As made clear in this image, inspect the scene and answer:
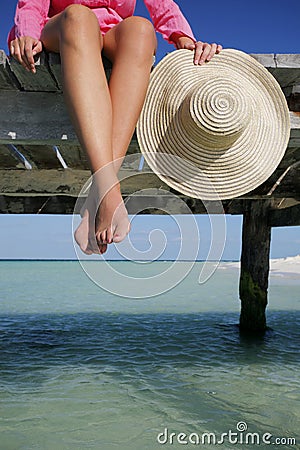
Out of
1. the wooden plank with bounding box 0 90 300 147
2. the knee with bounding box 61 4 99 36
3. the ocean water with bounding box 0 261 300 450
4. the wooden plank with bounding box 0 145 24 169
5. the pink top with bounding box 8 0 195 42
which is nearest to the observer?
the knee with bounding box 61 4 99 36

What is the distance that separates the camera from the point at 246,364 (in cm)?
584

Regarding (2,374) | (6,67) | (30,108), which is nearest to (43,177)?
(2,374)

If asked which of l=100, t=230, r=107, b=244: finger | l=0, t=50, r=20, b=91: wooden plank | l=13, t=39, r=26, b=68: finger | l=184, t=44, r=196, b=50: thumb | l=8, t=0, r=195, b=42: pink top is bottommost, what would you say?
l=100, t=230, r=107, b=244: finger

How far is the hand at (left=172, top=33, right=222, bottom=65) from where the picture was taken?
7.98ft

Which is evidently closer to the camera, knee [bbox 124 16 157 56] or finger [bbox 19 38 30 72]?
knee [bbox 124 16 157 56]

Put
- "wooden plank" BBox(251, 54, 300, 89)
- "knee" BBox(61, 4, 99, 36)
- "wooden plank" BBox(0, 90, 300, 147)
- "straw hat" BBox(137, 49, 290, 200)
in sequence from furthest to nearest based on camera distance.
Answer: "wooden plank" BBox(0, 90, 300, 147) → "wooden plank" BBox(251, 54, 300, 89) → "straw hat" BBox(137, 49, 290, 200) → "knee" BBox(61, 4, 99, 36)

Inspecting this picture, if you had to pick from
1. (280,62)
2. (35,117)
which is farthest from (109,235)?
(280,62)

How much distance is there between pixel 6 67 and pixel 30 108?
1.25 feet

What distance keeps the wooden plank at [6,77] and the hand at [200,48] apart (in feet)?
2.78

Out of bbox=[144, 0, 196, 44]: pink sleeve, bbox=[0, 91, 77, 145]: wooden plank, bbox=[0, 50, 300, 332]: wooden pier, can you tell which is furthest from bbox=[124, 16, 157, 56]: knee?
bbox=[0, 91, 77, 145]: wooden plank

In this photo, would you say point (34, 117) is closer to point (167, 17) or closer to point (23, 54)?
point (23, 54)

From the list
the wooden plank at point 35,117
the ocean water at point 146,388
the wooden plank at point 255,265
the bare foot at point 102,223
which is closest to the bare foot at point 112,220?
the bare foot at point 102,223

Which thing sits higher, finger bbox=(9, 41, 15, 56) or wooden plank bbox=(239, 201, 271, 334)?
finger bbox=(9, 41, 15, 56)

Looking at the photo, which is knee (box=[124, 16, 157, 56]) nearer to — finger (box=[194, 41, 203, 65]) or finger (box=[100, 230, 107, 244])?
finger (box=[194, 41, 203, 65])
